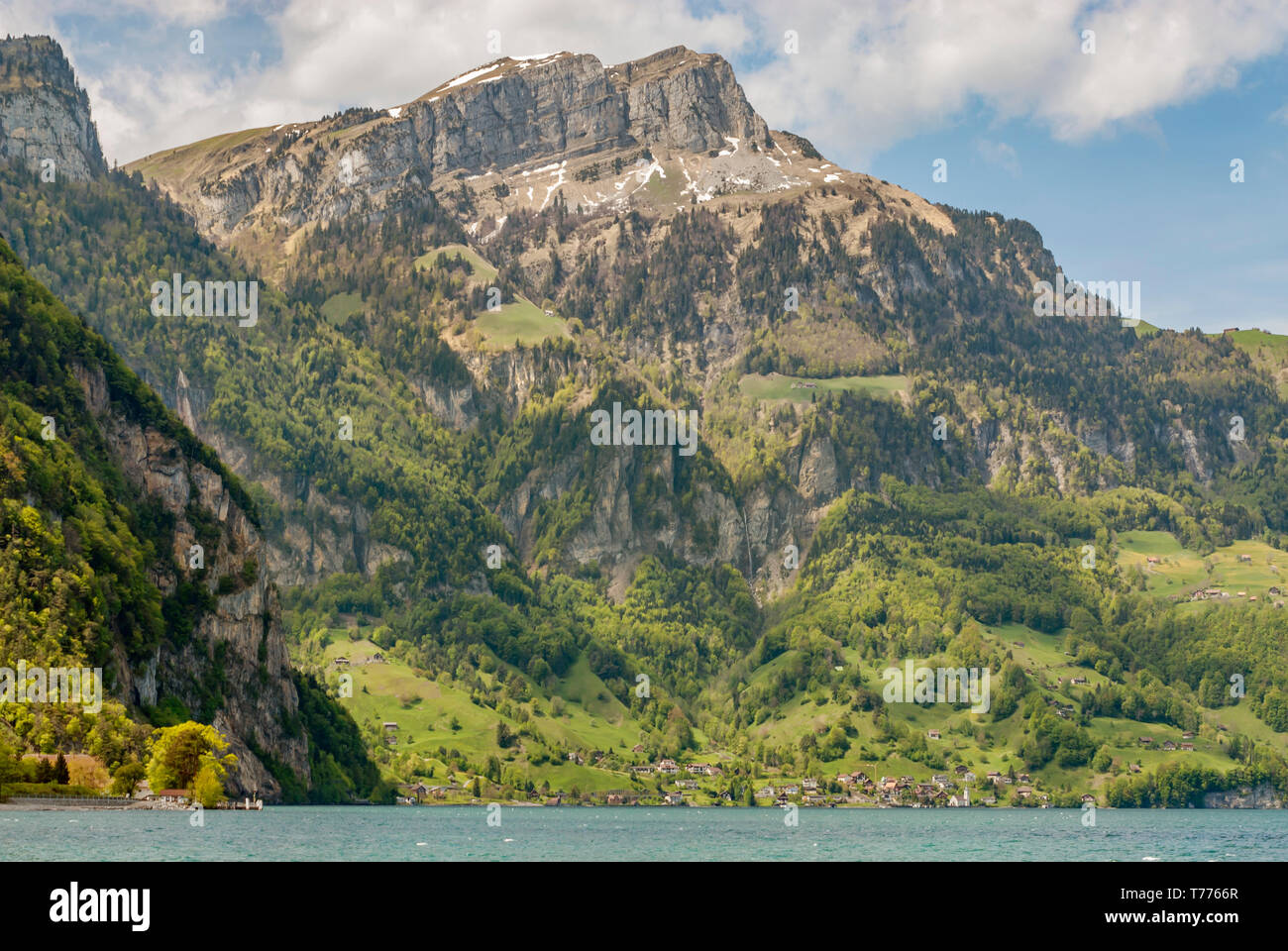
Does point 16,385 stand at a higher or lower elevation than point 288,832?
higher

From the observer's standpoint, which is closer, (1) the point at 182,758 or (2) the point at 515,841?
(2) the point at 515,841

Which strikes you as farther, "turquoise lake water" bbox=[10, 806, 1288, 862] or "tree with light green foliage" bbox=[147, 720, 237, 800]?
"tree with light green foliage" bbox=[147, 720, 237, 800]

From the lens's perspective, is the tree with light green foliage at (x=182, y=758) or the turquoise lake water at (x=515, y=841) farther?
the tree with light green foliage at (x=182, y=758)

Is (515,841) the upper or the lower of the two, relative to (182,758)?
lower

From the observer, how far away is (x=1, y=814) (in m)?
123

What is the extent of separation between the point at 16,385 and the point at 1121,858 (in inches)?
5870
